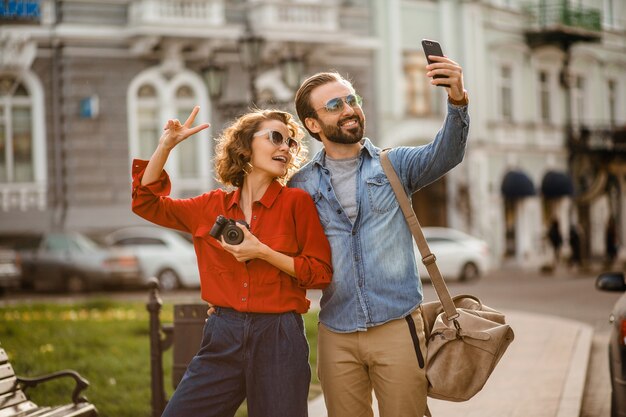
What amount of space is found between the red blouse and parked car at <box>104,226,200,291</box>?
1992cm

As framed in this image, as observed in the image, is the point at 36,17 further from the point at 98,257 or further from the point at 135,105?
the point at 98,257

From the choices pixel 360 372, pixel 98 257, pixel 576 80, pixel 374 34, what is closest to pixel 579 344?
pixel 360 372

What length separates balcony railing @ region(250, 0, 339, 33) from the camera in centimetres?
2889

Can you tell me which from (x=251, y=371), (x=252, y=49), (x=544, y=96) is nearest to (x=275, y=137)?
(x=251, y=371)

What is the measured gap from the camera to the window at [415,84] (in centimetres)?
3303

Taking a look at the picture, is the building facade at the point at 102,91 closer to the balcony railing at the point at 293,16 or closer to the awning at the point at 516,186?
the balcony railing at the point at 293,16

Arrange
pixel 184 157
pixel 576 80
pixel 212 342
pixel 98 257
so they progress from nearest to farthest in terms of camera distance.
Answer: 1. pixel 212 342
2. pixel 98 257
3. pixel 184 157
4. pixel 576 80

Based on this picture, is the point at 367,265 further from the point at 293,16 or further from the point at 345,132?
the point at 293,16

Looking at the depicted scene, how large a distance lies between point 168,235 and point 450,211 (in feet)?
38.2

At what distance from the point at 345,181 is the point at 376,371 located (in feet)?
2.71

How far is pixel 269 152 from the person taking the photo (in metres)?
4.68

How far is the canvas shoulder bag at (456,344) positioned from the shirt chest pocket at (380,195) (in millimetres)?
28

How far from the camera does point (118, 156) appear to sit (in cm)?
2766

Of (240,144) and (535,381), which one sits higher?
(240,144)
